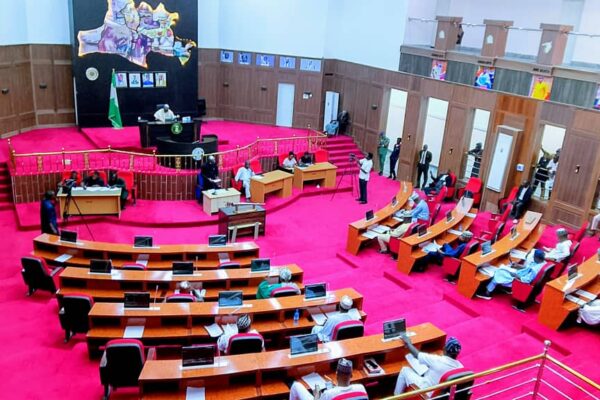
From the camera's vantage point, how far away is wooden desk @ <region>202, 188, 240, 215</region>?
47.0 feet

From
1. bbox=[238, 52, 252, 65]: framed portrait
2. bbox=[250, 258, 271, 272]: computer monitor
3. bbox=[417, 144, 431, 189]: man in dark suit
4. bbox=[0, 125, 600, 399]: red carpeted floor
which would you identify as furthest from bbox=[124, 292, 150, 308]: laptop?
bbox=[238, 52, 252, 65]: framed portrait

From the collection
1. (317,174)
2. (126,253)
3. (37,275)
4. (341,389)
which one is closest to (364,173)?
(317,174)

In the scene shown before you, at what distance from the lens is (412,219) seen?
1332 centimetres

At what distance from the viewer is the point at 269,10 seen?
21.0 m

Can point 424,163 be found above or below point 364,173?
above

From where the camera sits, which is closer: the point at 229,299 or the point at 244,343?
the point at 244,343

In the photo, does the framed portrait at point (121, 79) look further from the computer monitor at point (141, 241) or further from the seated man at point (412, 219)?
the seated man at point (412, 219)

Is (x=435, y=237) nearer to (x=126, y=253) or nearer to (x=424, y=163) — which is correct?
(x=424, y=163)

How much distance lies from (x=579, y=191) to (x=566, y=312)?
5803 millimetres

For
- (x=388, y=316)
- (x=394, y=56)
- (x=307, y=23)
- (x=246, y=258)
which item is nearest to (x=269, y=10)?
(x=307, y=23)

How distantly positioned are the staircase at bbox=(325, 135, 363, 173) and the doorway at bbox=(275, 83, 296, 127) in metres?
2.45

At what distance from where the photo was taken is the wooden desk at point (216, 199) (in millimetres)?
14336

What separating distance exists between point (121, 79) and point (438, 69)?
11337 mm

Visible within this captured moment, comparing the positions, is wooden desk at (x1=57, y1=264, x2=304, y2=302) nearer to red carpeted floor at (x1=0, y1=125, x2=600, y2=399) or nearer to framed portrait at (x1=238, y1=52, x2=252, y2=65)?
red carpeted floor at (x1=0, y1=125, x2=600, y2=399)
